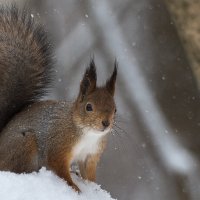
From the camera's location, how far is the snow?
6.42 feet

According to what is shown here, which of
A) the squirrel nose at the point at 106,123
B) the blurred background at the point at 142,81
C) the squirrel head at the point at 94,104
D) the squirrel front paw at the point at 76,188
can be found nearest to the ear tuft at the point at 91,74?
the squirrel head at the point at 94,104

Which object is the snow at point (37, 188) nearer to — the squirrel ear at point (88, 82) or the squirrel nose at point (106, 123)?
the squirrel nose at point (106, 123)

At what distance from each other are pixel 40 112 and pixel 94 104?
0.27 m

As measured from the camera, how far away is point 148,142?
5.57m

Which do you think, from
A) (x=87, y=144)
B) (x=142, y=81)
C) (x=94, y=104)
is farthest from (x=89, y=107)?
(x=142, y=81)

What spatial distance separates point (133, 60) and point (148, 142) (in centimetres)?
66

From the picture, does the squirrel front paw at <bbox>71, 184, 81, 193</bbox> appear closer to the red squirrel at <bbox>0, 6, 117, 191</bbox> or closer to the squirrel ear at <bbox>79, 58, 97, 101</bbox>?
the red squirrel at <bbox>0, 6, 117, 191</bbox>

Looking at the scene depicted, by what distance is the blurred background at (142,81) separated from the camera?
541 cm

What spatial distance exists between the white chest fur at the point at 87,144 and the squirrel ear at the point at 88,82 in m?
0.14

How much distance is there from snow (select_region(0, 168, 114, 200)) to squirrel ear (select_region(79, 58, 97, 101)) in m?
0.42

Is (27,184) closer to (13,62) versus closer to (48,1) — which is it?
(13,62)

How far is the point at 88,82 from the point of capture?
8.41ft

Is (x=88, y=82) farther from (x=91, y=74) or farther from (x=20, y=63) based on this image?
(x=20, y=63)

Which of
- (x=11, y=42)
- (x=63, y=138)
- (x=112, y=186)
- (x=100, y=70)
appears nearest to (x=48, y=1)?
(x=100, y=70)
